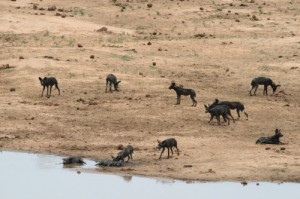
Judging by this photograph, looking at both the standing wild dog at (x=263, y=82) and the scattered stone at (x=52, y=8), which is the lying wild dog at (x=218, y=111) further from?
the scattered stone at (x=52, y=8)

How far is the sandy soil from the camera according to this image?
26984 millimetres

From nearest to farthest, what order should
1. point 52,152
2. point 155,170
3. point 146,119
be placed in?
point 155,170
point 52,152
point 146,119

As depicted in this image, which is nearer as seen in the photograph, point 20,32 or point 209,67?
point 209,67

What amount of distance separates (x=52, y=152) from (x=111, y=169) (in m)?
3.11

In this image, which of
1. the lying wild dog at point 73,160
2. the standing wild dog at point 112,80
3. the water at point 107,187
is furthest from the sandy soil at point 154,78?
the lying wild dog at point 73,160

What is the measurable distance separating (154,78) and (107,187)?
15.0m

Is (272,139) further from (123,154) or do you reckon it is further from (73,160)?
(73,160)

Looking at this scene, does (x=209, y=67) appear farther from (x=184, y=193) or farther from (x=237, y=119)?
(x=184, y=193)

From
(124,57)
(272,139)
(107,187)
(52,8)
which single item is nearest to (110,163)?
(107,187)

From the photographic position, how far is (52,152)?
90.0 ft

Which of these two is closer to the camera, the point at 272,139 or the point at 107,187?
the point at 107,187

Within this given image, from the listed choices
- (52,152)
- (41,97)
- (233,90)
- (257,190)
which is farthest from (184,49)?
(257,190)

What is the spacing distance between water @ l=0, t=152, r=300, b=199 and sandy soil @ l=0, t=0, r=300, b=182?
0.61 meters

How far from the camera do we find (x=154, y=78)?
3797 centimetres
